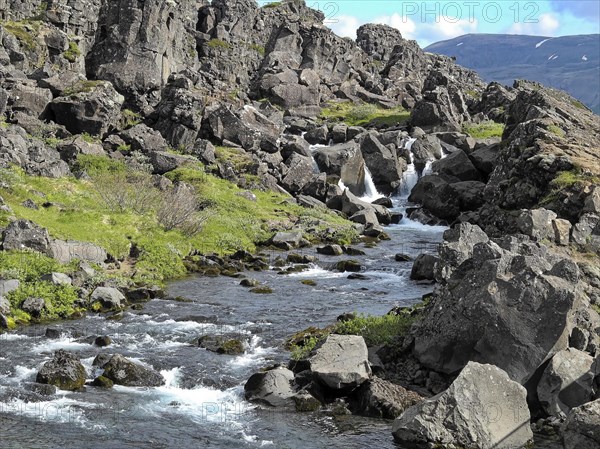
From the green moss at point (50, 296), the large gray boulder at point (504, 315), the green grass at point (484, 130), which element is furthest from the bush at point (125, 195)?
the green grass at point (484, 130)

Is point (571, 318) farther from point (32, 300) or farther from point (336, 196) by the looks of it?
point (336, 196)

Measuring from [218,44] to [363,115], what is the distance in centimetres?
3292

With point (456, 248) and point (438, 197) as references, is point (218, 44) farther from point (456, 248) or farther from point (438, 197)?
point (456, 248)

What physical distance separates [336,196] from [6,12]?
6070 cm

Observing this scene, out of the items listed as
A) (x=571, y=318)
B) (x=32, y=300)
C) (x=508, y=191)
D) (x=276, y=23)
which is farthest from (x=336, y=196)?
(x=276, y=23)

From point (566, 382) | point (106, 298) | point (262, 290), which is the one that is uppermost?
point (566, 382)

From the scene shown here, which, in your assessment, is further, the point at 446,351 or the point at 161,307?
the point at 161,307

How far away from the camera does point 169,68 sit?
9412 cm

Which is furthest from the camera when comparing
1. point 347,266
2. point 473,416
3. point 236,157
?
point 236,157

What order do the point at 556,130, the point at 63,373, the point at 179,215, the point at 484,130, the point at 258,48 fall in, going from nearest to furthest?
1. the point at 63,373
2. the point at 179,215
3. the point at 556,130
4. the point at 484,130
5. the point at 258,48

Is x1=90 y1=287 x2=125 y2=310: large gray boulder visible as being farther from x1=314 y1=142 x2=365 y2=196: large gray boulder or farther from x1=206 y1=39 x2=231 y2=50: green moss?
x1=206 y1=39 x2=231 y2=50: green moss

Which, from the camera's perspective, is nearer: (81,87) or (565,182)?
(565,182)

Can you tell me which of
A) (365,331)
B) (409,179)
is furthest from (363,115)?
(365,331)

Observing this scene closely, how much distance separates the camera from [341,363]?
2291 centimetres
